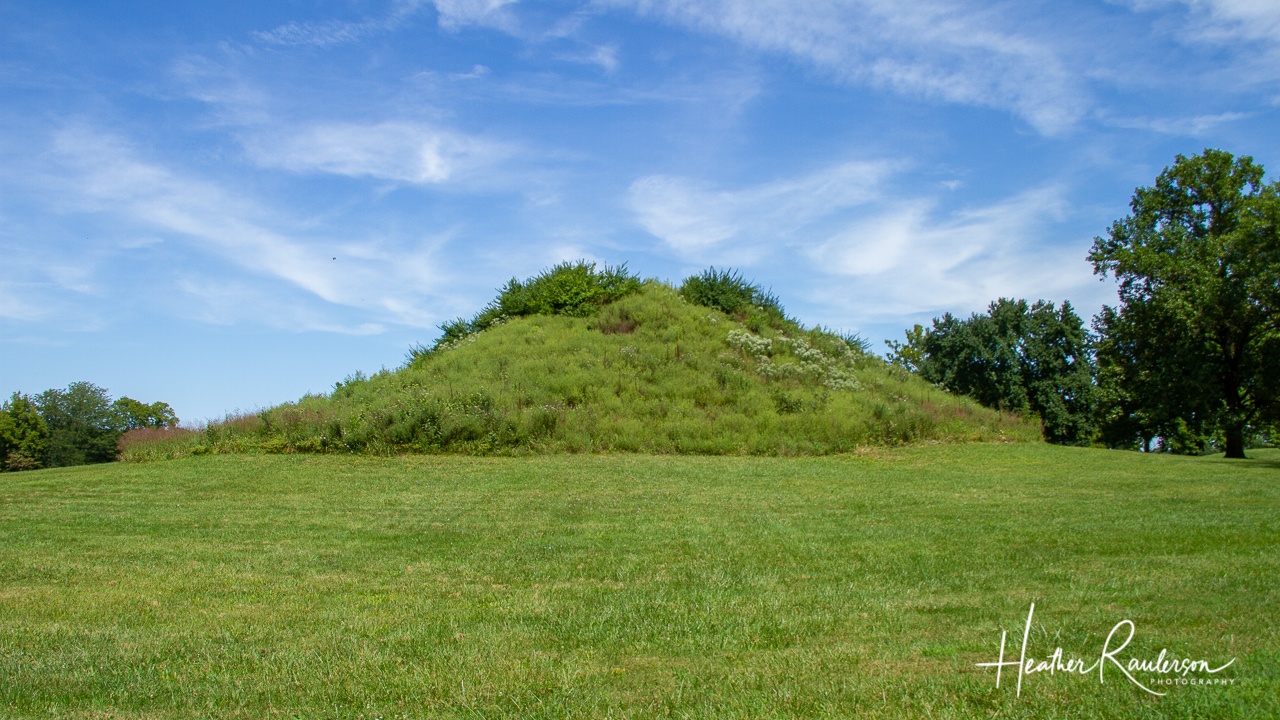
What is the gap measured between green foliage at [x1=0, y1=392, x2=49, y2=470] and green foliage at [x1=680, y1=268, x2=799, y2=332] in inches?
1156

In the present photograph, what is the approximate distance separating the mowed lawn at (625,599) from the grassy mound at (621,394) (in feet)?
21.5

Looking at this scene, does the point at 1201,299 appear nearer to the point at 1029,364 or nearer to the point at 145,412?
the point at 1029,364

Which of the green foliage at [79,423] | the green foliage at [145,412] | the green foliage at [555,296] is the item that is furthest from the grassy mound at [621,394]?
the green foliage at [145,412]

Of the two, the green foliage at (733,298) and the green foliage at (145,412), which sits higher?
the green foliage at (733,298)

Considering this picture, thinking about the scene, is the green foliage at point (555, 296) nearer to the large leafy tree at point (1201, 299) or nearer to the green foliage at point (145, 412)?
the large leafy tree at point (1201, 299)

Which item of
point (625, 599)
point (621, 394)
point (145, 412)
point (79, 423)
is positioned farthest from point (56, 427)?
point (625, 599)

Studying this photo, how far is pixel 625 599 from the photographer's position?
6.74m

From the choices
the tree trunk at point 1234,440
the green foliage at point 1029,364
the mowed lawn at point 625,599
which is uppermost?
the green foliage at point 1029,364

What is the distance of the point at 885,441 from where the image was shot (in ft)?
74.9

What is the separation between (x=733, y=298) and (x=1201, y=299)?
15.4m

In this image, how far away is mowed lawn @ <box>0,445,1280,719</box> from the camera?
4.43 meters

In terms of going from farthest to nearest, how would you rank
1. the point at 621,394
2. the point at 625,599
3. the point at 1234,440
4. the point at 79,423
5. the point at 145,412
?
the point at 145,412 → the point at 79,423 → the point at 1234,440 → the point at 621,394 → the point at 625,599

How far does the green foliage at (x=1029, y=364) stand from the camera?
3728cm

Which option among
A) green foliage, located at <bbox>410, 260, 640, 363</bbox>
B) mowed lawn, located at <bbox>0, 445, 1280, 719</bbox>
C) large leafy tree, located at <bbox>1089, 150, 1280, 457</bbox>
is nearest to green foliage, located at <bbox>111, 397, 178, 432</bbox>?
green foliage, located at <bbox>410, 260, 640, 363</bbox>
